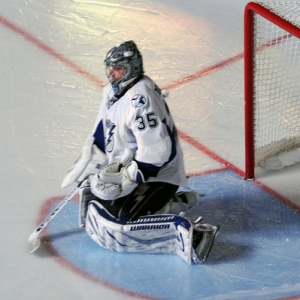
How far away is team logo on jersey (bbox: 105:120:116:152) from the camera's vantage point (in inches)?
112

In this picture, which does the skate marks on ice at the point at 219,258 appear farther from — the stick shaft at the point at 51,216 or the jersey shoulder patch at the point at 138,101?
the jersey shoulder patch at the point at 138,101

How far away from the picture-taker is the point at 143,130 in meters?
2.71

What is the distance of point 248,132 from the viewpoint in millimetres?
3412

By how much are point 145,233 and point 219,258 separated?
1.08 ft

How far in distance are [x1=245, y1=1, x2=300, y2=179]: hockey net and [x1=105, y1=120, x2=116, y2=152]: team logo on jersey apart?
792 millimetres

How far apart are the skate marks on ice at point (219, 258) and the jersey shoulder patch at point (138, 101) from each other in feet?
2.11

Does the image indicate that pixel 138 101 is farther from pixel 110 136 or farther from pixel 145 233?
pixel 145 233

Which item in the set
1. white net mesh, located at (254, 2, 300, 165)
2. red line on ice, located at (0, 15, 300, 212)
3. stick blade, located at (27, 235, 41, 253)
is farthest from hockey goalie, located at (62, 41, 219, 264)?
white net mesh, located at (254, 2, 300, 165)

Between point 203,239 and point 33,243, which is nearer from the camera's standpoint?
point 203,239

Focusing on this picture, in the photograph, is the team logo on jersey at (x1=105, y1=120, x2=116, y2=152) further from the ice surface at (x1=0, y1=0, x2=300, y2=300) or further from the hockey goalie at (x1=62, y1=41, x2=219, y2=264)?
the ice surface at (x1=0, y1=0, x2=300, y2=300)

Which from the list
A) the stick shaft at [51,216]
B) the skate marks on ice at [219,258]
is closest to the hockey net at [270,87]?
the skate marks on ice at [219,258]

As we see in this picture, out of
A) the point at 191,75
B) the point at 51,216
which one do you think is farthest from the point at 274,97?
the point at 51,216

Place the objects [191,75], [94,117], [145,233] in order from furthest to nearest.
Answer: [191,75], [94,117], [145,233]

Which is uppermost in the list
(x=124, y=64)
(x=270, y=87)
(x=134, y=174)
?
(x=124, y=64)
